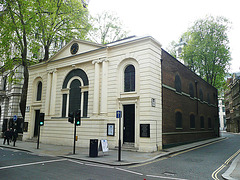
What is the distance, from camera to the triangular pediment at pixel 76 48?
18.3 m

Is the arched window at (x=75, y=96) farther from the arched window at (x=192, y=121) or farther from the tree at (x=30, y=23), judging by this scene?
the arched window at (x=192, y=121)

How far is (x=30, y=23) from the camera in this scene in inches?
795

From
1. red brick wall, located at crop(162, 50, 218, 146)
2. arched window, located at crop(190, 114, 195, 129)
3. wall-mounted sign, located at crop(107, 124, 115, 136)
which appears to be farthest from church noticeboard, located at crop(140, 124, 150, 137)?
arched window, located at crop(190, 114, 195, 129)

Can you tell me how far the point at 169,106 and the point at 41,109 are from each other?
13.5m

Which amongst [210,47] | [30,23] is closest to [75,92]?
[30,23]

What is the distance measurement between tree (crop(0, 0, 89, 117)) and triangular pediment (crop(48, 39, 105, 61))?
268cm

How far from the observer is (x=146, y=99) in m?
14.5

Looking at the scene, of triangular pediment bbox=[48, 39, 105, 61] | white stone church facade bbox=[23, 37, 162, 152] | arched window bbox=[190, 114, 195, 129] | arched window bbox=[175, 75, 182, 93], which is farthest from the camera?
arched window bbox=[190, 114, 195, 129]

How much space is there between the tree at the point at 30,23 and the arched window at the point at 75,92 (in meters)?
5.09

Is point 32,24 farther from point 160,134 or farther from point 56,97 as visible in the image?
point 160,134

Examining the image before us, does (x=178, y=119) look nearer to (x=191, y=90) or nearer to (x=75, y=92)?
(x=191, y=90)

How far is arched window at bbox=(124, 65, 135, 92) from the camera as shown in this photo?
1596 cm

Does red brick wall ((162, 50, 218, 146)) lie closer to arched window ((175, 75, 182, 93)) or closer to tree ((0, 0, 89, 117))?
arched window ((175, 75, 182, 93))

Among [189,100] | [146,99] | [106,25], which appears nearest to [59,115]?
[146,99]
